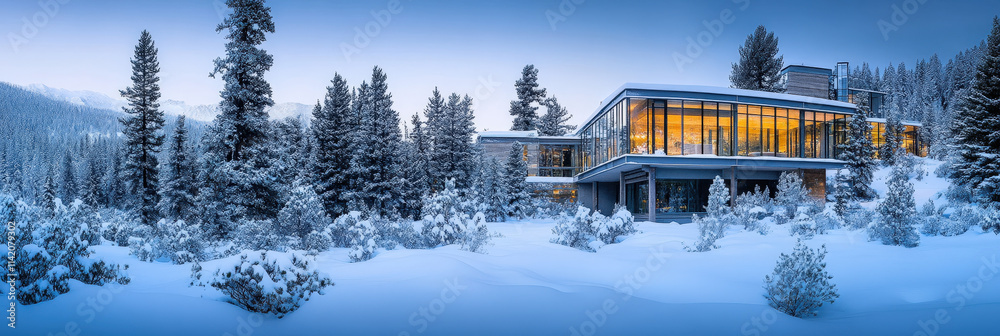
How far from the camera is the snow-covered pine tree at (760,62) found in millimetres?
38719

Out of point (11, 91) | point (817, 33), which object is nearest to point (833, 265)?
point (817, 33)

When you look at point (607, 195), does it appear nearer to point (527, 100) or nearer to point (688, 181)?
point (688, 181)

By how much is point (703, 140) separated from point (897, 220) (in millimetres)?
12390

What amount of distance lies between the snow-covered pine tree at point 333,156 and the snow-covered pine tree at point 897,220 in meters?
22.6

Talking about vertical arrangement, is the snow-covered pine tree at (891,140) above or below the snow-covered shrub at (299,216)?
above

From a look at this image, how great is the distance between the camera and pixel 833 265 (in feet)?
24.2

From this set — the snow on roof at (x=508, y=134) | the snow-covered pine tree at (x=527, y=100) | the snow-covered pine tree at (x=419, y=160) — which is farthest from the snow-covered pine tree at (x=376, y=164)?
the snow-covered pine tree at (x=527, y=100)

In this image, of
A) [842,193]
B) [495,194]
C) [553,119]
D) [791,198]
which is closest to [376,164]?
[495,194]

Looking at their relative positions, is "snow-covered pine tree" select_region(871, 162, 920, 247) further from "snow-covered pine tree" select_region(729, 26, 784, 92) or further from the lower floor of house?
"snow-covered pine tree" select_region(729, 26, 784, 92)

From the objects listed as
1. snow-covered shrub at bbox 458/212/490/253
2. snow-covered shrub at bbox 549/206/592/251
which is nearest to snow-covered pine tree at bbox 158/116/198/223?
snow-covered shrub at bbox 458/212/490/253

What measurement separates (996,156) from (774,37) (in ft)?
80.6

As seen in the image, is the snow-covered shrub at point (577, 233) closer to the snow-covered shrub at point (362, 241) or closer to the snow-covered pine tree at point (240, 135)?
the snow-covered shrub at point (362, 241)

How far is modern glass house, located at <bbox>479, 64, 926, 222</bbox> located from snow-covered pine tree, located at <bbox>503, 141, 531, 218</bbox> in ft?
15.5

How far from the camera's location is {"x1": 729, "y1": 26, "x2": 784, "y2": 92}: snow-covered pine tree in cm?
3872
